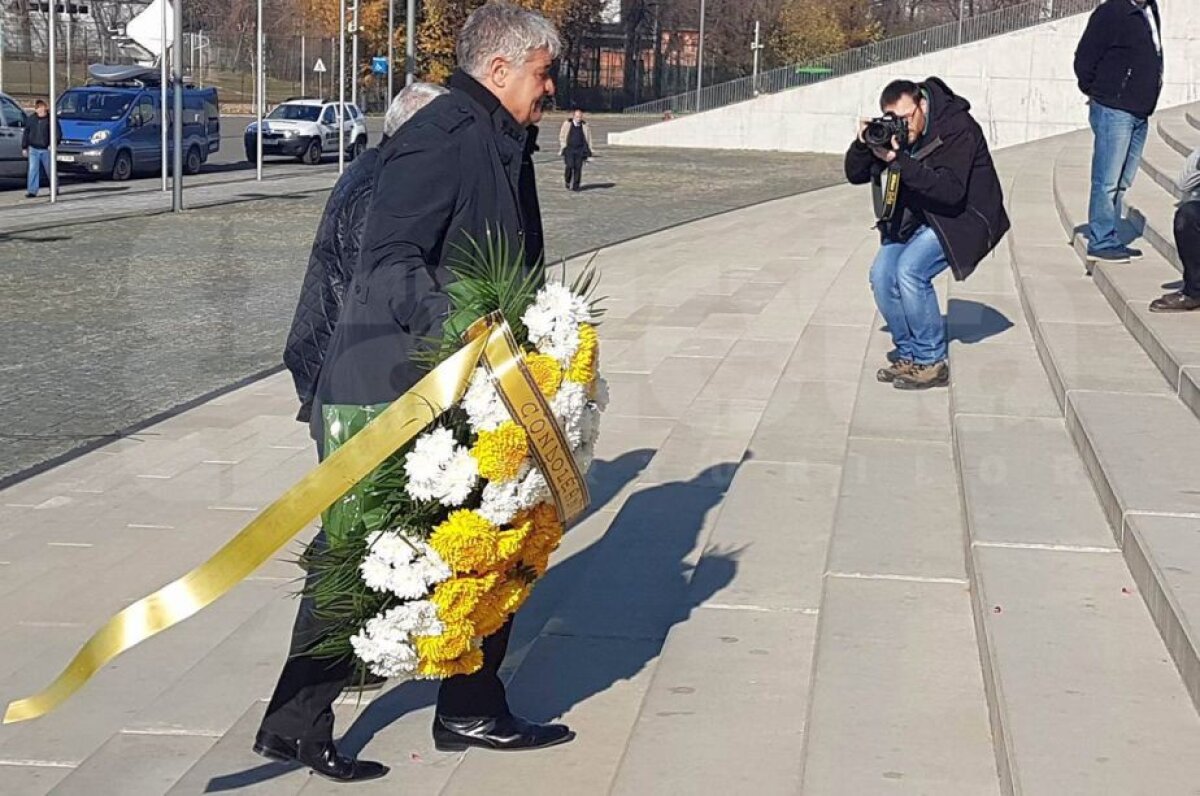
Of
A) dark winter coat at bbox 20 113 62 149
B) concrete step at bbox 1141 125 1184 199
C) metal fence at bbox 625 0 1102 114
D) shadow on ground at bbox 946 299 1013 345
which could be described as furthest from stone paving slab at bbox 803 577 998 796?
metal fence at bbox 625 0 1102 114

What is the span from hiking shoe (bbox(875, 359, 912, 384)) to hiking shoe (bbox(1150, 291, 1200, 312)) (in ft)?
4.24

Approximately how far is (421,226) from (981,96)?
35.5m

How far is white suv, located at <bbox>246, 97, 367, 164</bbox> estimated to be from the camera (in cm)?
3594

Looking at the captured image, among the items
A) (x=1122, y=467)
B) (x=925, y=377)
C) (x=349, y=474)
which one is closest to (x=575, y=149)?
(x=925, y=377)

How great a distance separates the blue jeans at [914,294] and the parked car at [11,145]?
70.1 ft

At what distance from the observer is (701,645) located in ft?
16.9

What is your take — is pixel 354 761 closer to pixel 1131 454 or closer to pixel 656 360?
pixel 1131 454

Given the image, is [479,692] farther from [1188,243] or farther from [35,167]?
[35,167]

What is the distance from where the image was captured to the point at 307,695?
430 centimetres

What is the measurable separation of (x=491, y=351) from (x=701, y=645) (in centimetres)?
158

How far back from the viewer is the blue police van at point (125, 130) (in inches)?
1156

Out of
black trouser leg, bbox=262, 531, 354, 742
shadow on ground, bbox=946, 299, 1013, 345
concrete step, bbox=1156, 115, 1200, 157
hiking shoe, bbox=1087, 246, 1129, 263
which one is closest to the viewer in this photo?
black trouser leg, bbox=262, 531, 354, 742

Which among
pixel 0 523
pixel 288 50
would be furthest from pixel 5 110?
pixel 288 50

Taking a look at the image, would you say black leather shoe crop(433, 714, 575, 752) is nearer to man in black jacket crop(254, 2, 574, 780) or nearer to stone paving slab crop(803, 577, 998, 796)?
man in black jacket crop(254, 2, 574, 780)
